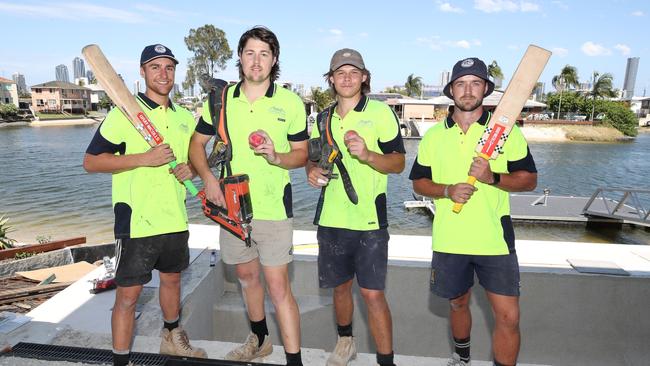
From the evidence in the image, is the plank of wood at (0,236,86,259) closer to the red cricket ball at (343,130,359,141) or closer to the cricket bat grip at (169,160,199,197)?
the cricket bat grip at (169,160,199,197)

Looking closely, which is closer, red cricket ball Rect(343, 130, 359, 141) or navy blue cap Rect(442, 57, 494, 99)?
red cricket ball Rect(343, 130, 359, 141)

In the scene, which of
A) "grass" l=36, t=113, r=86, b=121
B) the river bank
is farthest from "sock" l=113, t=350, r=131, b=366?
"grass" l=36, t=113, r=86, b=121

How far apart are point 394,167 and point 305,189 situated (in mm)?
22066

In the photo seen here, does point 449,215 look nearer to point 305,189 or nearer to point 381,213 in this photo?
point 381,213

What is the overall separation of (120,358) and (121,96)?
175cm

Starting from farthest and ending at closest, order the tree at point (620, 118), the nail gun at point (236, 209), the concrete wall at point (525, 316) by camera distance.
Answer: the tree at point (620, 118), the concrete wall at point (525, 316), the nail gun at point (236, 209)

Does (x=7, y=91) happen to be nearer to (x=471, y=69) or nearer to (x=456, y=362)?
(x=471, y=69)

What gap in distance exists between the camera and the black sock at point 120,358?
2.76m

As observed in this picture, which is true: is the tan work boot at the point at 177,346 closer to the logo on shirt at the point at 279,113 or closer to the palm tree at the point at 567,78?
the logo on shirt at the point at 279,113

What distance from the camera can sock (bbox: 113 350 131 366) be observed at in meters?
2.75

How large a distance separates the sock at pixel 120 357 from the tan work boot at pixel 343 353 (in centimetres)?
138

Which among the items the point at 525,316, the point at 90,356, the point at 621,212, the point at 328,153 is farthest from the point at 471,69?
the point at 621,212

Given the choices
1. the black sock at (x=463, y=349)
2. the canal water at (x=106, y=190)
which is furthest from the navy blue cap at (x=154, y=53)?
the canal water at (x=106, y=190)

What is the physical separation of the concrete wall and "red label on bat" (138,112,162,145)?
3.78m
